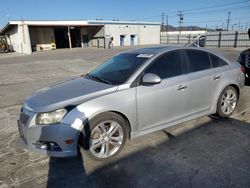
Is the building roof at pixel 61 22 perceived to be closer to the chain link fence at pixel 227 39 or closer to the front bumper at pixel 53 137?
the chain link fence at pixel 227 39

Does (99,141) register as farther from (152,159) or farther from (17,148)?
(17,148)

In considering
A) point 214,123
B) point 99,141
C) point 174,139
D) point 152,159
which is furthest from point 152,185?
point 214,123

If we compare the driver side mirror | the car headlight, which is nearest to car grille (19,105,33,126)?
the car headlight

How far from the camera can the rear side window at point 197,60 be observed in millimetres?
3784

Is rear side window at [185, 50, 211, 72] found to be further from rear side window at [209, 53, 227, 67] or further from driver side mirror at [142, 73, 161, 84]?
driver side mirror at [142, 73, 161, 84]

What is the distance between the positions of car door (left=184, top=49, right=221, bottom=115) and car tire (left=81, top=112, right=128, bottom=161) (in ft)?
4.50

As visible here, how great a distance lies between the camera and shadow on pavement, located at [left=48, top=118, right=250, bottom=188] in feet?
8.45

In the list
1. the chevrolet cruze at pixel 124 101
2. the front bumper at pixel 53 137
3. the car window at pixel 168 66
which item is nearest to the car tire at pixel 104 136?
the chevrolet cruze at pixel 124 101

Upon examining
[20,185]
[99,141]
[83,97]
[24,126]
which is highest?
[83,97]

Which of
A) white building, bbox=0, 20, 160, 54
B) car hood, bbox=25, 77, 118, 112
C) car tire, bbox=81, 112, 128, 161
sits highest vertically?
white building, bbox=0, 20, 160, 54

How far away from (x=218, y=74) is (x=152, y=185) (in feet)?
8.41

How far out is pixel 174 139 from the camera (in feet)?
11.8

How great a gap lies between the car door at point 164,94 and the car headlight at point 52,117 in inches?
43.1

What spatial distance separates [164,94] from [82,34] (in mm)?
36841
